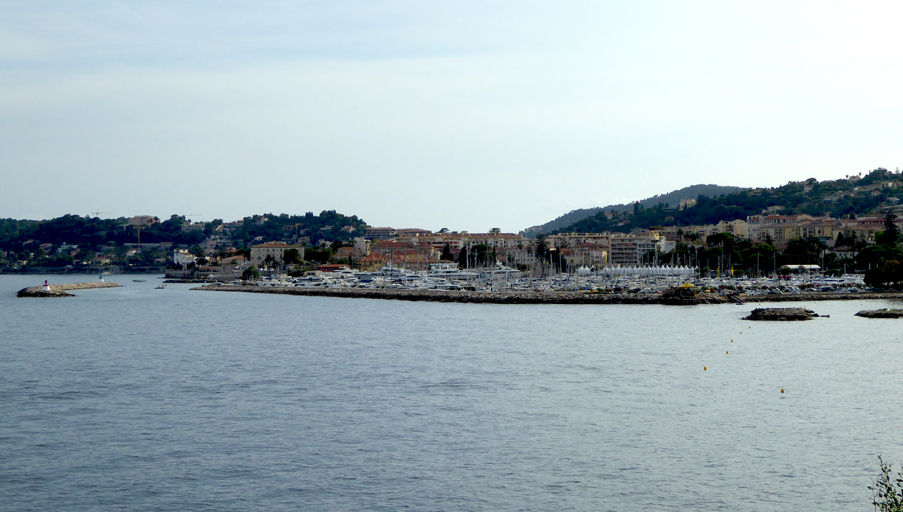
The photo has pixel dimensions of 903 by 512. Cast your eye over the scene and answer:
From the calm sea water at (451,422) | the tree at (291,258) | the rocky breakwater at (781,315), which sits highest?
the tree at (291,258)

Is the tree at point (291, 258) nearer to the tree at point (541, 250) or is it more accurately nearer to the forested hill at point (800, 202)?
the tree at point (541, 250)

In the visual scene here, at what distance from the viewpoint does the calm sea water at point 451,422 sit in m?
A: 12.9

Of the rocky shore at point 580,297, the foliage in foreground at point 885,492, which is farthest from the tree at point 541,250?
the foliage in foreground at point 885,492

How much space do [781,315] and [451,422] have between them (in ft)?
103

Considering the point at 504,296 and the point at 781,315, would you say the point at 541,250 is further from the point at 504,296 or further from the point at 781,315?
the point at 781,315

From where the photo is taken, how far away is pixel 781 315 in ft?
Result: 143

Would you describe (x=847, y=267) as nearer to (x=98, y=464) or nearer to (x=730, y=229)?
(x=730, y=229)

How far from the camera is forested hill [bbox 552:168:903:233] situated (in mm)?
148375

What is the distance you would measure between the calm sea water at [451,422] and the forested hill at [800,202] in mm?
126652

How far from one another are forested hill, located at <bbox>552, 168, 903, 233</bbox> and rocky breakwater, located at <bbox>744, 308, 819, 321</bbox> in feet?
346

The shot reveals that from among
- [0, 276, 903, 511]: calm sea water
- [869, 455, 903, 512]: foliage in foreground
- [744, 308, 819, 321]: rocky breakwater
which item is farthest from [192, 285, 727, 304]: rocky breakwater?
[869, 455, 903, 512]: foliage in foreground

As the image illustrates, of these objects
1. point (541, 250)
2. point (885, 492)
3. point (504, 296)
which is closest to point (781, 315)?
point (504, 296)

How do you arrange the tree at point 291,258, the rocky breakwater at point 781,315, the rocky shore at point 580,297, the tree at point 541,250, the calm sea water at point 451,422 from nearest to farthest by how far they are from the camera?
the calm sea water at point 451,422 < the rocky breakwater at point 781,315 < the rocky shore at point 580,297 < the tree at point 291,258 < the tree at point 541,250

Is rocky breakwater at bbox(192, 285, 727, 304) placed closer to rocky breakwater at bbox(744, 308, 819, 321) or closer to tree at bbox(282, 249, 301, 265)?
rocky breakwater at bbox(744, 308, 819, 321)
